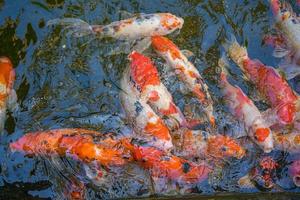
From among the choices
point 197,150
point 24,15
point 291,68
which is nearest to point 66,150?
point 197,150

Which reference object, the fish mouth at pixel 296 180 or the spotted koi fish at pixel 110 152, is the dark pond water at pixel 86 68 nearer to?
the fish mouth at pixel 296 180

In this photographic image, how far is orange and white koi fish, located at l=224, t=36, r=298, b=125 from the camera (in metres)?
5.43

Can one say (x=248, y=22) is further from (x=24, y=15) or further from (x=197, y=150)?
(x=24, y=15)

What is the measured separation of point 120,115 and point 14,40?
1627 mm

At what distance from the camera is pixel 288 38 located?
5984mm

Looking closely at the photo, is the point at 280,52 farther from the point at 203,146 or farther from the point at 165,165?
the point at 165,165

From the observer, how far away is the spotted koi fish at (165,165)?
499 cm

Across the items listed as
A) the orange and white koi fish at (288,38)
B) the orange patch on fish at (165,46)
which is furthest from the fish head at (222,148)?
the orange and white koi fish at (288,38)

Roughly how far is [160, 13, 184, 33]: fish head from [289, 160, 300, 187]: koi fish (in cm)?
211

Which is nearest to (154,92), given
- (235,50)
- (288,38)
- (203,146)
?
(203,146)

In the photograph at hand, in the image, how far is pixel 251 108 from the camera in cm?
546

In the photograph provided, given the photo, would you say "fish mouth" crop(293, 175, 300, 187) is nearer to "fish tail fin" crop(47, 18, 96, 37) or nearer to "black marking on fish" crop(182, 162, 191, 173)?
"black marking on fish" crop(182, 162, 191, 173)

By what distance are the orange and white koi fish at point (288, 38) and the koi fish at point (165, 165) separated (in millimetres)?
1840

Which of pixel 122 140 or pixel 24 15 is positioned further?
pixel 24 15
